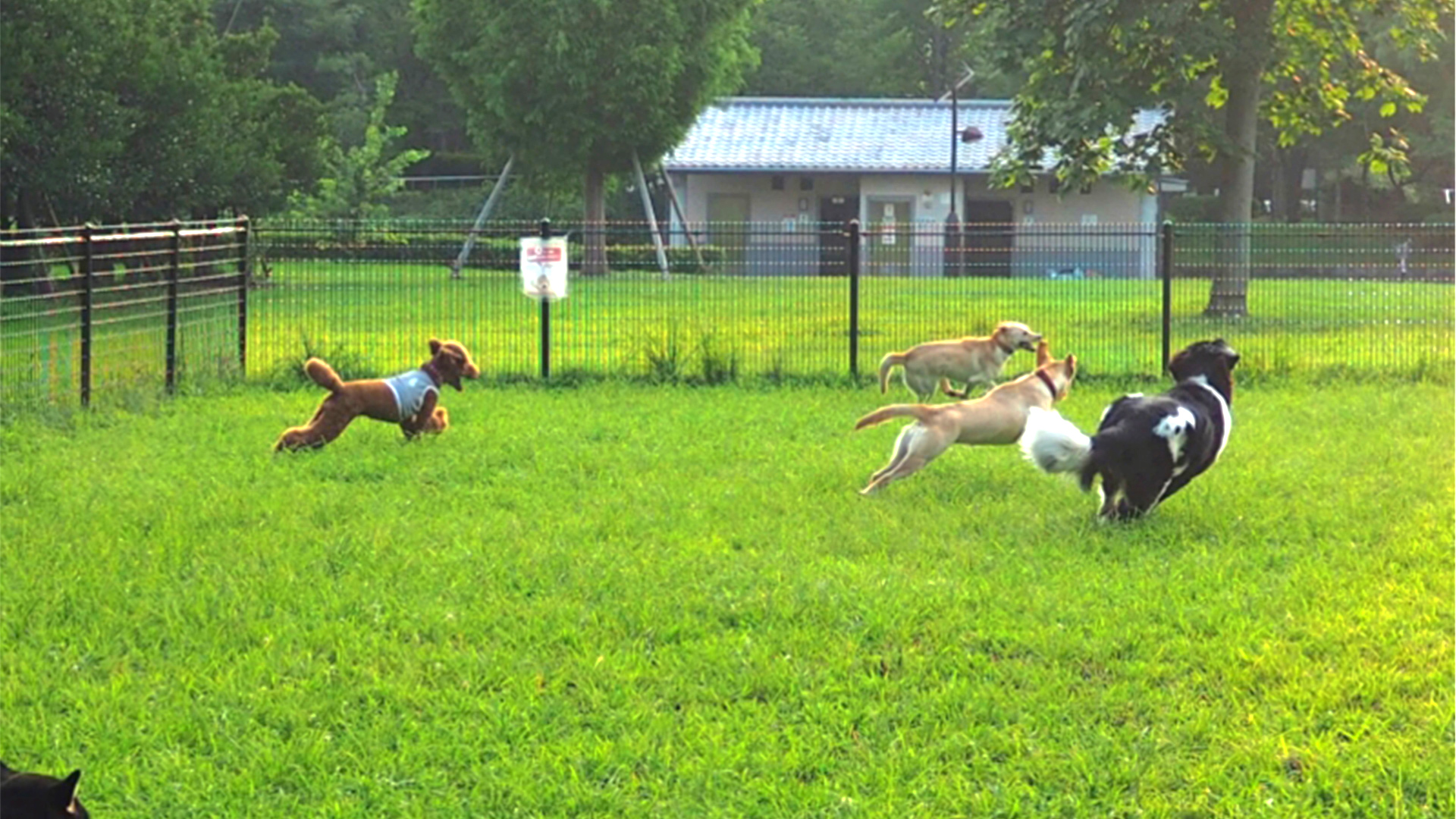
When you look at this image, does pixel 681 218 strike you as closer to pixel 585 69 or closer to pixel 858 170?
pixel 585 69

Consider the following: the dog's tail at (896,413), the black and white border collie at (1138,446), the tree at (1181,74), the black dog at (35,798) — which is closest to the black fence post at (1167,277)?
the tree at (1181,74)

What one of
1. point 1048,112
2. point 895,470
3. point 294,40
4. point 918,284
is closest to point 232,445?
point 895,470

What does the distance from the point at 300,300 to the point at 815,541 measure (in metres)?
8.71

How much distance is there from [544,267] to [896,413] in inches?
247

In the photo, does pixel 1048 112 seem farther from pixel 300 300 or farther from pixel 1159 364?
pixel 300 300

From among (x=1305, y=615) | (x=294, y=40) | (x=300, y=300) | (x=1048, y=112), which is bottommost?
(x=1305, y=615)

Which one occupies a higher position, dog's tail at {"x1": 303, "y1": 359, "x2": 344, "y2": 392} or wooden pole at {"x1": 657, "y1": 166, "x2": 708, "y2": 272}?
wooden pole at {"x1": 657, "y1": 166, "x2": 708, "y2": 272}

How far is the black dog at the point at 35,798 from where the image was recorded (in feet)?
11.0

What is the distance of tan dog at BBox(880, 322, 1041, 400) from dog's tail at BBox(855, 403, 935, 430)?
316 cm

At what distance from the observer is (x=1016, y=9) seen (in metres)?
21.3

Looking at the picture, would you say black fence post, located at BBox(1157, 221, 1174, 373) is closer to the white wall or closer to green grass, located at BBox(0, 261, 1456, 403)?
green grass, located at BBox(0, 261, 1456, 403)

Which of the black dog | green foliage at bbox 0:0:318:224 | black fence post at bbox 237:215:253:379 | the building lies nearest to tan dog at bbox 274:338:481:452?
black fence post at bbox 237:215:253:379

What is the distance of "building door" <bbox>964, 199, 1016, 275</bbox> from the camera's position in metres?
15.3

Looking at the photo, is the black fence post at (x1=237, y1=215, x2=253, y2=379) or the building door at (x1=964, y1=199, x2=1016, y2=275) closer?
the black fence post at (x1=237, y1=215, x2=253, y2=379)
